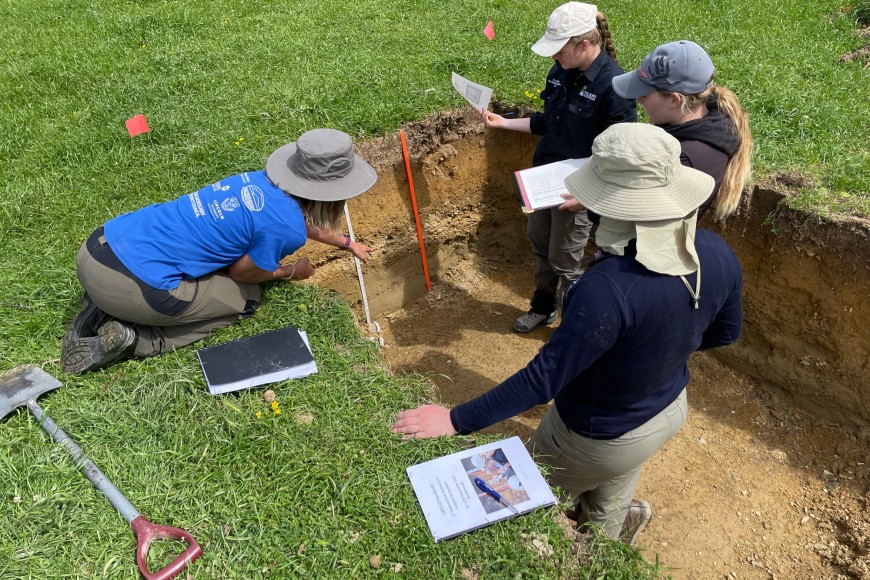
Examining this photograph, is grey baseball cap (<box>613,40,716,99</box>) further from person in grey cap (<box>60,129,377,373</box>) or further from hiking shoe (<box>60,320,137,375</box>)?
hiking shoe (<box>60,320,137,375</box>)

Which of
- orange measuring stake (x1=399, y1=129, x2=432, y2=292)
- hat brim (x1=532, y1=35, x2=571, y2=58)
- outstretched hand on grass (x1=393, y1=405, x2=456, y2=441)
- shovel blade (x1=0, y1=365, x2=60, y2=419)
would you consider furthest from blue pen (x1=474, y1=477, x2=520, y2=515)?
orange measuring stake (x1=399, y1=129, x2=432, y2=292)

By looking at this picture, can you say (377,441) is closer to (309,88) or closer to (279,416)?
(279,416)

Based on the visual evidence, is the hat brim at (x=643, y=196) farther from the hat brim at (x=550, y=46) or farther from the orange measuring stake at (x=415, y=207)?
the orange measuring stake at (x=415, y=207)

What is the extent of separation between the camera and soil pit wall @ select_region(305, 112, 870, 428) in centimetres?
451

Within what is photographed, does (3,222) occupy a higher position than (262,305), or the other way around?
(3,222)

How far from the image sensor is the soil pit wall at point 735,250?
4.51 meters

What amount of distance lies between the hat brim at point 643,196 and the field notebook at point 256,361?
1.90 metres

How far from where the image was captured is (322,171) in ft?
10.8

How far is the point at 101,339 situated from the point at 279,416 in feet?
3.77

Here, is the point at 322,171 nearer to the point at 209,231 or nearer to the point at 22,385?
the point at 209,231

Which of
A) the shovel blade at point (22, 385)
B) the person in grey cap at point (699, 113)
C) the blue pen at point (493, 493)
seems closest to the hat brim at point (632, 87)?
the person in grey cap at point (699, 113)

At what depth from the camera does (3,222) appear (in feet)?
15.0

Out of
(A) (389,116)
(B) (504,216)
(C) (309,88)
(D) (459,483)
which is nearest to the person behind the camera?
(D) (459,483)

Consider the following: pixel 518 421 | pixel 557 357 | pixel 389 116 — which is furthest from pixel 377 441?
pixel 389 116
